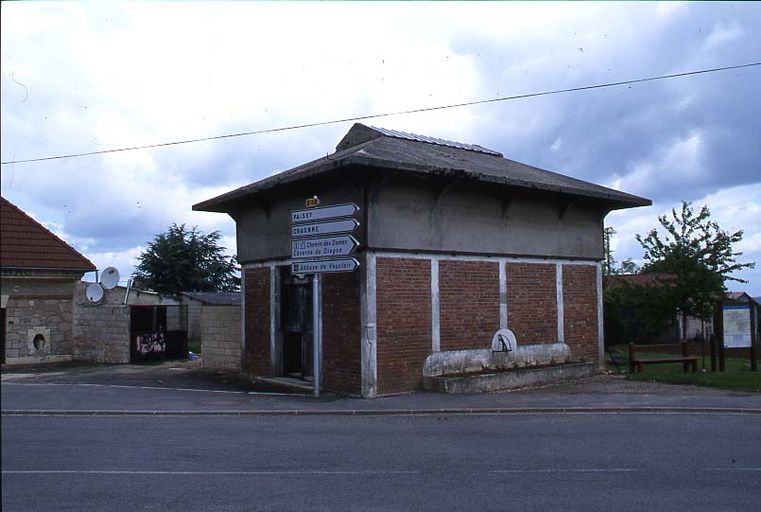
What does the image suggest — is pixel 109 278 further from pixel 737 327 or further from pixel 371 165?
pixel 737 327

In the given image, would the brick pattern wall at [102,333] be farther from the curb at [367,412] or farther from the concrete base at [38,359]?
the curb at [367,412]

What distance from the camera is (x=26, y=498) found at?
265 inches

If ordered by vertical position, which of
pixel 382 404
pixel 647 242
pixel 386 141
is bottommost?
pixel 382 404

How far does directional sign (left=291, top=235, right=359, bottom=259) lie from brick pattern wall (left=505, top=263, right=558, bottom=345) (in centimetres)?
489

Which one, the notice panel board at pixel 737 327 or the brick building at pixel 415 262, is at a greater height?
the brick building at pixel 415 262

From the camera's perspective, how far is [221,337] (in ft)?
67.4

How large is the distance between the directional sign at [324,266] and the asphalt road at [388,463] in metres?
3.31

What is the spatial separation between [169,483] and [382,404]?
653cm

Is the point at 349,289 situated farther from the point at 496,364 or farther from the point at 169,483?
the point at 169,483

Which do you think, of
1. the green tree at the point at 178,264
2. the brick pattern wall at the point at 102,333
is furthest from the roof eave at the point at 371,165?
the green tree at the point at 178,264

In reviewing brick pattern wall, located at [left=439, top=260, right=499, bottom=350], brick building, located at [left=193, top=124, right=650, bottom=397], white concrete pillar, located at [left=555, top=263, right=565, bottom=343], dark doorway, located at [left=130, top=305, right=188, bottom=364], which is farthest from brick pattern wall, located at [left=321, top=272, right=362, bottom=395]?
dark doorway, located at [left=130, top=305, right=188, bottom=364]

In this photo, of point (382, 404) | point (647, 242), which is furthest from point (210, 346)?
point (647, 242)

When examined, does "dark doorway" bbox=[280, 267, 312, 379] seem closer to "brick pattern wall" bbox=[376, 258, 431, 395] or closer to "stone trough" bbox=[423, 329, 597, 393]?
"brick pattern wall" bbox=[376, 258, 431, 395]

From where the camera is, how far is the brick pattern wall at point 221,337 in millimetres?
20062
